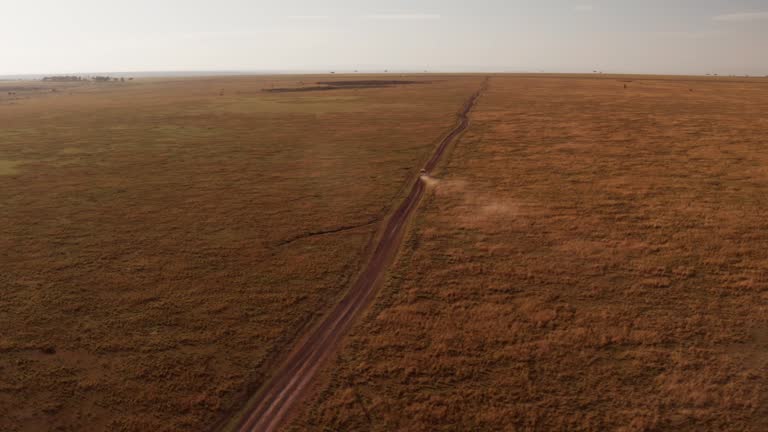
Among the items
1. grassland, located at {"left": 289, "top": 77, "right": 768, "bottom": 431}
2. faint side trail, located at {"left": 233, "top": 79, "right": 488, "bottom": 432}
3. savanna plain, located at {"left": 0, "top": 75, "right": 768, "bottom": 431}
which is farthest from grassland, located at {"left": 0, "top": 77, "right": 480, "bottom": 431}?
grassland, located at {"left": 289, "top": 77, "right": 768, "bottom": 431}

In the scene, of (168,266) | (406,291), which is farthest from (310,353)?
(168,266)

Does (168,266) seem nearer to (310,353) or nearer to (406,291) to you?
(310,353)

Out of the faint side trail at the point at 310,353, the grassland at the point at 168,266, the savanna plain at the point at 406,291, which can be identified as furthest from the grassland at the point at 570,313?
the grassland at the point at 168,266

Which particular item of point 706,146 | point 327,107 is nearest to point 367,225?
point 706,146

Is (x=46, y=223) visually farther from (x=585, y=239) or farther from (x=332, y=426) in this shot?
(x=585, y=239)

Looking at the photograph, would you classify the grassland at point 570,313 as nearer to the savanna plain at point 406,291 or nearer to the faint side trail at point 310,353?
the savanna plain at point 406,291

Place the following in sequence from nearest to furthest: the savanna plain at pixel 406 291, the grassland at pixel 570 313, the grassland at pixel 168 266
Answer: the grassland at pixel 570 313 → the savanna plain at pixel 406 291 → the grassland at pixel 168 266
